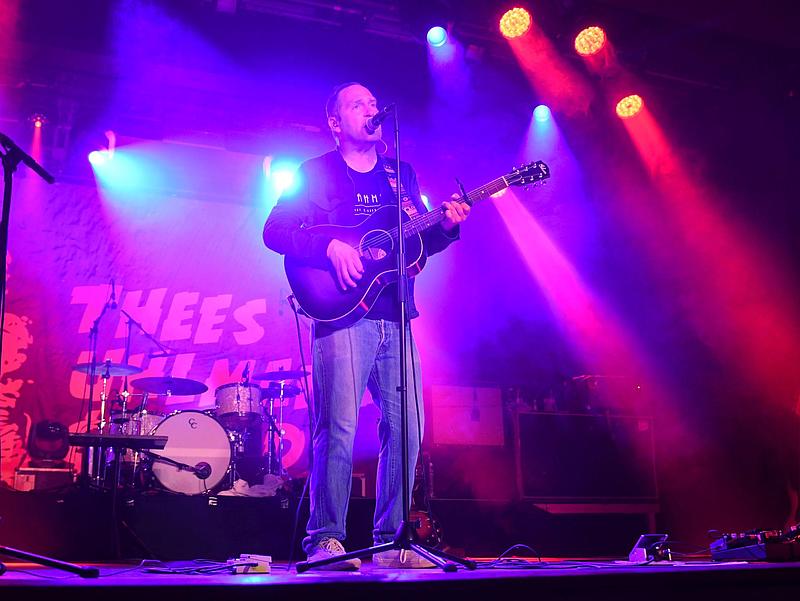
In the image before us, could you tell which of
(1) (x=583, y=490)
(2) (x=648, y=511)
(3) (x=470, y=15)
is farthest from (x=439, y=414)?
(3) (x=470, y=15)

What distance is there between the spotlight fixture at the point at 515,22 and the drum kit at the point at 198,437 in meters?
3.66

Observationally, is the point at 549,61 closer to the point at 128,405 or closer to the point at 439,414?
the point at 439,414

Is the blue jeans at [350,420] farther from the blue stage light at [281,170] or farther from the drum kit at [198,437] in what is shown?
the blue stage light at [281,170]

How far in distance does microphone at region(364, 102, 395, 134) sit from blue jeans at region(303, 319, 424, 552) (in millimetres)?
Answer: 850

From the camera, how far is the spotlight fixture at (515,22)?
6.25m

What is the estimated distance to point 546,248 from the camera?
27.0 ft

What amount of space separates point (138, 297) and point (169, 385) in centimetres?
179

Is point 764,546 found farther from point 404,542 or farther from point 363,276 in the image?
point 363,276

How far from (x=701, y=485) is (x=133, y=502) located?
17.7ft

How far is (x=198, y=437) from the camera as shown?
629cm

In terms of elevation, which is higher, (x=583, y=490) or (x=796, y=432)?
(x=796, y=432)

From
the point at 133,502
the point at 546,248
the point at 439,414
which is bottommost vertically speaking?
the point at 133,502

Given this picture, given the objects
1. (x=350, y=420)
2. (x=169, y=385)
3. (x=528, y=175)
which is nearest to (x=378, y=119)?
(x=528, y=175)

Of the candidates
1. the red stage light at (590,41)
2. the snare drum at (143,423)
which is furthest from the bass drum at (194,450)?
the red stage light at (590,41)
